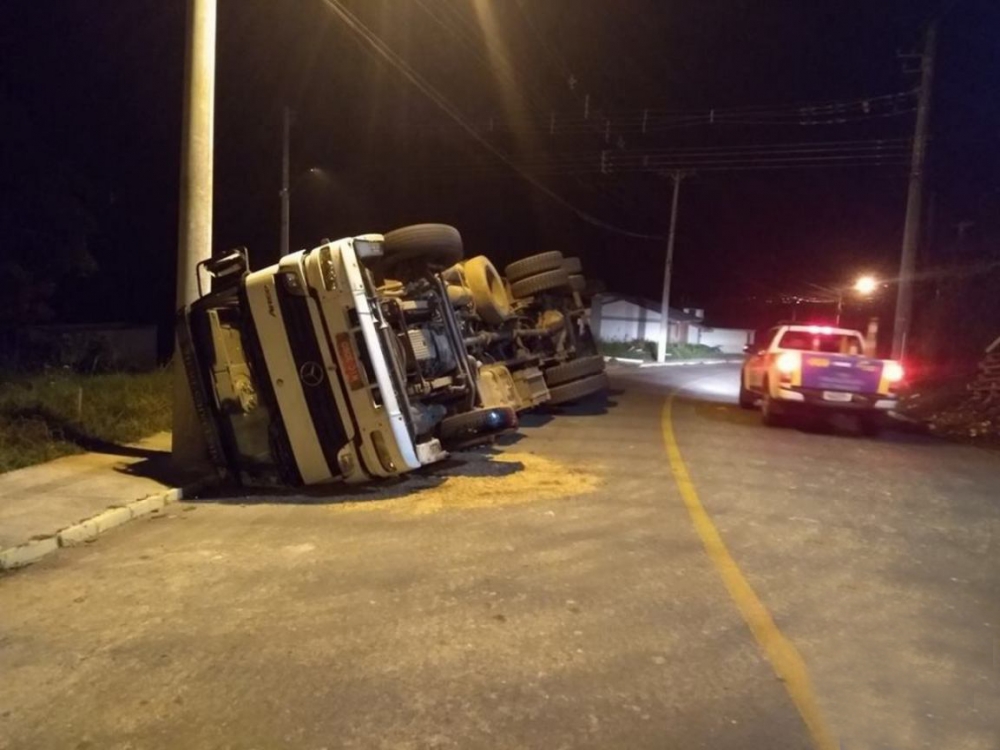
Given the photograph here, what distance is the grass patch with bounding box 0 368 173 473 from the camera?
1018 cm

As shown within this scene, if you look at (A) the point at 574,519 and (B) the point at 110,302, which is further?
(B) the point at 110,302

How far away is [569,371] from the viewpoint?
15633mm

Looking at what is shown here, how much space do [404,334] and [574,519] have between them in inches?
109

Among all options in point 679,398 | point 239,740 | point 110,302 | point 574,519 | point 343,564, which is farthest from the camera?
point 110,302

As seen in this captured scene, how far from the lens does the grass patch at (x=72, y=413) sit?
401 inches

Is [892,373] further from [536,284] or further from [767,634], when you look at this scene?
[767,634]

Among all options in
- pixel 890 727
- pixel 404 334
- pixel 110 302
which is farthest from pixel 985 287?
pixel 110 302

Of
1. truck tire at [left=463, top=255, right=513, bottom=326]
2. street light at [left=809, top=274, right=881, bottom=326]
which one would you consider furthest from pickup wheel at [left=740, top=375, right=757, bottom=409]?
street light at [left=809, top=274, right=881, bottom=326]

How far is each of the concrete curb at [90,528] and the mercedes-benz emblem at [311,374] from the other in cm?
166

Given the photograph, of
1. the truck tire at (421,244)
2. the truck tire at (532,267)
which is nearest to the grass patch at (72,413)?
the truck tire at (421,244)

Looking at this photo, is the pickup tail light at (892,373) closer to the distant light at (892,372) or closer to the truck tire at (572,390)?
the distant light at (892,372)

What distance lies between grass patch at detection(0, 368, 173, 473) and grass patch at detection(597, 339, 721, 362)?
3169 centimetres

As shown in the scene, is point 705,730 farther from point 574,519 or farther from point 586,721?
point 574,519

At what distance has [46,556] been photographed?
6.83m
